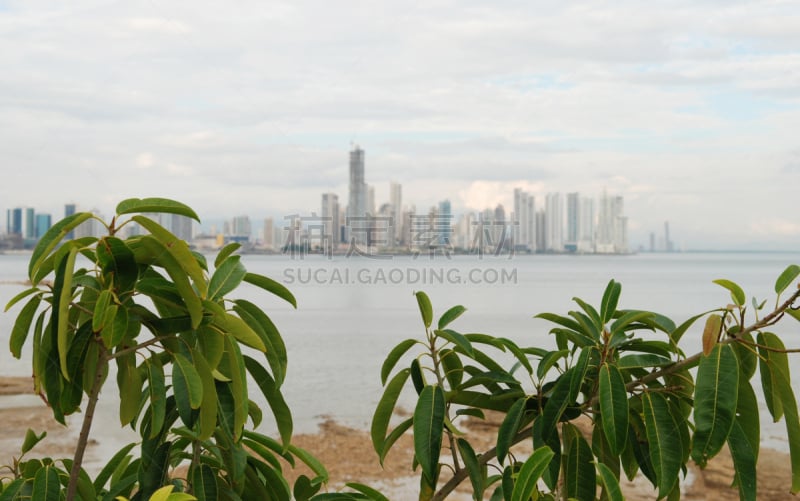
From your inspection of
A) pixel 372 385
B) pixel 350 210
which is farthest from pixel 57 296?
pixel 350 210

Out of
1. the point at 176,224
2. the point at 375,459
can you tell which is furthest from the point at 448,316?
the point at 375,459

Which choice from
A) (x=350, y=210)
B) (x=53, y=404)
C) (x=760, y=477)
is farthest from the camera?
(x=350, y=210)

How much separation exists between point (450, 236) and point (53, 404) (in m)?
46.3

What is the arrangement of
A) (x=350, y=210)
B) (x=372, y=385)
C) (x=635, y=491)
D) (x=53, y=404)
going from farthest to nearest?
Result: 1. (x=350, y=210)
2. (x=372, y=385)
3. (x=635, y=491)
4. (x=53, y=404)

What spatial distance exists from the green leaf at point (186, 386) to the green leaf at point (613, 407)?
0.47m

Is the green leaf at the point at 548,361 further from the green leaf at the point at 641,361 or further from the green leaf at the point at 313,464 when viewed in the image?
the green leaf at the point at 313,464

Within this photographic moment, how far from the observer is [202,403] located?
83cm

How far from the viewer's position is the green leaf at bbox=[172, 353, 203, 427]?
0.78 m

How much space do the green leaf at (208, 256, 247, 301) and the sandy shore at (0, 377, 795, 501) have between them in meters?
3.82

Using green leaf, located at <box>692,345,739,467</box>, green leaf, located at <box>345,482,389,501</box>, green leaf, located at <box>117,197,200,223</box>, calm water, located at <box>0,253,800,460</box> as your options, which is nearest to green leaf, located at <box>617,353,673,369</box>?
green leaf, located at <box>692,345,739,467</box>

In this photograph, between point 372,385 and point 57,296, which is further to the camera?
point 372,385

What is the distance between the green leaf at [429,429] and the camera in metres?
0.90

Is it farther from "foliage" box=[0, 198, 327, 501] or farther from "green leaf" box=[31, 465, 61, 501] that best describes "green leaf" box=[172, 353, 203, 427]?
"green leaf" box=[31, 465, 61, 501]

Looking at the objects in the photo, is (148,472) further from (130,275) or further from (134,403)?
(130,275)
